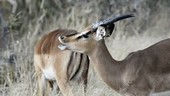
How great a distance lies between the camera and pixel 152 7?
15828 millimetres

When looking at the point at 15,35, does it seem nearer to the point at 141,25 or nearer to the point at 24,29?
the point at 24,29

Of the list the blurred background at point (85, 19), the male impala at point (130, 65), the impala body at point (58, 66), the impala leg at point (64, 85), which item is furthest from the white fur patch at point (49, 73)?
the blurred background at point (85, 19)

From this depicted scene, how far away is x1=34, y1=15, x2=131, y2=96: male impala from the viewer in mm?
7441

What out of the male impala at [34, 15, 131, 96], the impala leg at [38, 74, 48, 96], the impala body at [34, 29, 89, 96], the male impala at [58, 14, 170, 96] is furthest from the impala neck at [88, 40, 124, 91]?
the impala leg at [38, 74, 48, 96]

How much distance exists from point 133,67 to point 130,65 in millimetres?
64

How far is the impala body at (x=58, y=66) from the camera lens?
24.4 ft

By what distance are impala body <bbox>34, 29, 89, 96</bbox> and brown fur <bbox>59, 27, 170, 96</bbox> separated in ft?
2.17

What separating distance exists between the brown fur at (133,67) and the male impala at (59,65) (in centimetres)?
52

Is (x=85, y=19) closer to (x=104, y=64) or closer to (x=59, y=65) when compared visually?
(x=59, y=65)

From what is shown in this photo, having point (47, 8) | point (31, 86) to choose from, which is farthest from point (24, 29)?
point (31, 86)

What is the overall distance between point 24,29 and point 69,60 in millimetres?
7220

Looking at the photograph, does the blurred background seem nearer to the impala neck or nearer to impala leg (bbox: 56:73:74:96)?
impala leg (bbox: 56:73:74:96)

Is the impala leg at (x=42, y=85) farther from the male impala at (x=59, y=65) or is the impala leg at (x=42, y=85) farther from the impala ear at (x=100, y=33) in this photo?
the impala ear at (x=100, y=33)

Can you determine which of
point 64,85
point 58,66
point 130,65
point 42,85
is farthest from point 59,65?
point 130,65
